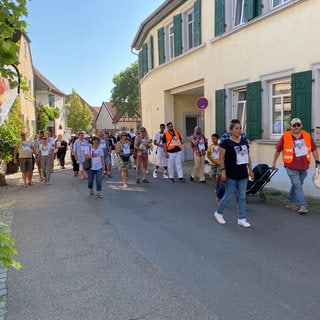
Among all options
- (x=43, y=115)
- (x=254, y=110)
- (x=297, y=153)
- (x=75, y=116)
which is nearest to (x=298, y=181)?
(x=297, y=153)

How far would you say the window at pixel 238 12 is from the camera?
11930mm

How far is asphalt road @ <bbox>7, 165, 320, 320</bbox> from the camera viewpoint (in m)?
3.69

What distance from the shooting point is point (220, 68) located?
12.9 m

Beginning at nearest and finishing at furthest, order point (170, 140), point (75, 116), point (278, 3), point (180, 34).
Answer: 1. point (278, 3)
2. point (170, 140)
3. point (180, 34)
4. point (75, 116)

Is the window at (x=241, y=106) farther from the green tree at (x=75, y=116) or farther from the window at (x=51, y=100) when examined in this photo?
the green tree at (x=75, y=116)

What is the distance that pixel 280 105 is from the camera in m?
10.5

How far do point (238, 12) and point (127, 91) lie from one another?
47.6 metres

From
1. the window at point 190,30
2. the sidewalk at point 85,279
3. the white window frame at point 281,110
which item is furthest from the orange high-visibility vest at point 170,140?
the sidewalk at point 85,279

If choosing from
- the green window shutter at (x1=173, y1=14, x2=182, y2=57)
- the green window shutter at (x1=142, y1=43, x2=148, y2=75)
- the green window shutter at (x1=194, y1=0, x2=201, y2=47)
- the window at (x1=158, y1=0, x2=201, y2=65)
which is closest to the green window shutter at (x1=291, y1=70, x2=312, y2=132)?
the green window shutter at (x1=194, y1=0, x2=201, y2=47)

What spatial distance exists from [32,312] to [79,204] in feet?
17.3

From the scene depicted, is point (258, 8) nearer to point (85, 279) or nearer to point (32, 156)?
point (32, 156)

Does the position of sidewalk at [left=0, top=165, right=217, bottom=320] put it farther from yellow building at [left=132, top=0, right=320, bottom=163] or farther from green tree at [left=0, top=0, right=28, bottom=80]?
yellow building at [left=132, top=0, right=320, bottom=163]

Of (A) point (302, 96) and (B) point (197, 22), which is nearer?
(A) point (302, 96)

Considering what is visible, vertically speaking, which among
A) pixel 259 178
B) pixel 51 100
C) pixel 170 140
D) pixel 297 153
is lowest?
pixel 259 178
